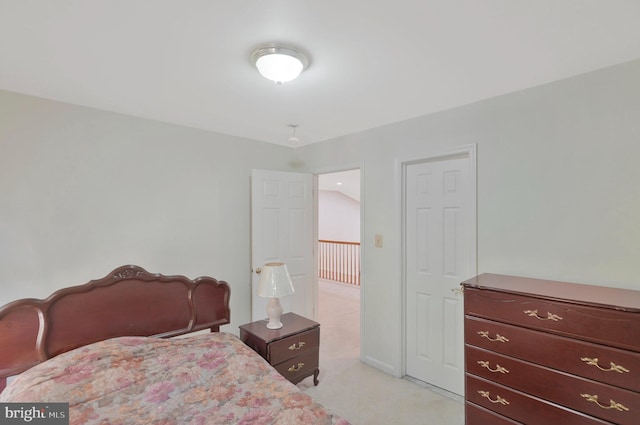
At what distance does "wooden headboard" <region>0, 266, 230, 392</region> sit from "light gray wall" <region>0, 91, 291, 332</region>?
0.43 metres

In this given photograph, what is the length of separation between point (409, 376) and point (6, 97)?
12.6ft

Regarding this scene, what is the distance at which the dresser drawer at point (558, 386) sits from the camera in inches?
55.7

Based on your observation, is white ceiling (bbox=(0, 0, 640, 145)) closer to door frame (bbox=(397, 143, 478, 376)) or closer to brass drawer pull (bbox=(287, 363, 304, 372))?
door frame (bbox=(397, 143, 478, 376))

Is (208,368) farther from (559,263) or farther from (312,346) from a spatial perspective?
(559,263)

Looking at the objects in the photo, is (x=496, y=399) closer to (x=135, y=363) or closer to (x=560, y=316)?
(x=560, y=316)

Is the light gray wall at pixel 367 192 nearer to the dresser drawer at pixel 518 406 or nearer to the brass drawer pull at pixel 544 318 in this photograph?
the brass drawer pull at pixel 544 318

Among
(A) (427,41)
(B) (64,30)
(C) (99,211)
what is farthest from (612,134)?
(C) (99,211)

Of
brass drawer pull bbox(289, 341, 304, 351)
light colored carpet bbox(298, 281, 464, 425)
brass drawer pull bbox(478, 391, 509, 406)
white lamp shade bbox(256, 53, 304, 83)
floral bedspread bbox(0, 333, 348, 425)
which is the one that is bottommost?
light colored carpet bbox(298, 281, 464, 425)

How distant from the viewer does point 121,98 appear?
2182mm

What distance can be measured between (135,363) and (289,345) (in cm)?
107

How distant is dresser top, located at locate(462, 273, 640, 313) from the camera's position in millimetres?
1465

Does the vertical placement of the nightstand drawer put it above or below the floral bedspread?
below

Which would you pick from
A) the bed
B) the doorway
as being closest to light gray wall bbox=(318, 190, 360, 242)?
the doorway

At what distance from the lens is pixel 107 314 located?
6.64 feet
